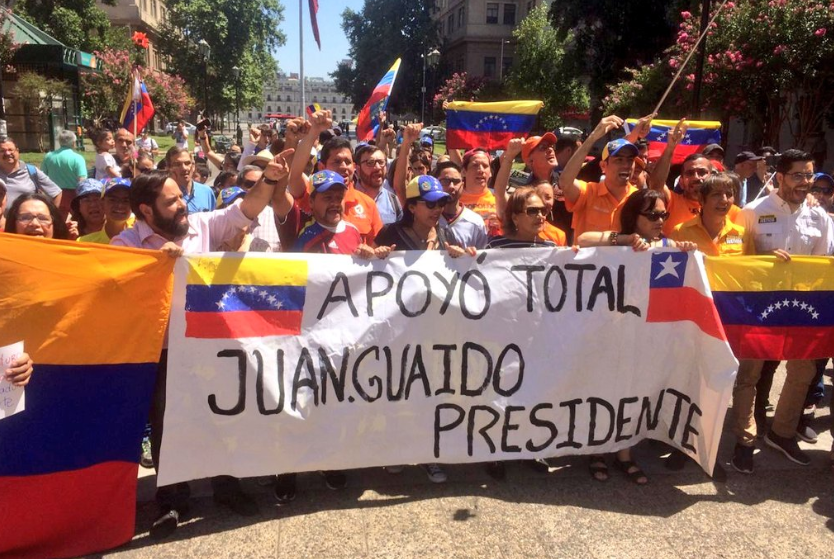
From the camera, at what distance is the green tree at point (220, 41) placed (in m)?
52.2

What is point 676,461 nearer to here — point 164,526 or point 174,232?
point 164,526

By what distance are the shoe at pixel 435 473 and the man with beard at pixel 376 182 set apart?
189 cm

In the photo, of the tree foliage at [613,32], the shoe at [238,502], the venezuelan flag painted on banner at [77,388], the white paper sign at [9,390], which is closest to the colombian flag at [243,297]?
the venezuelan flag painted on banner at [77,388]

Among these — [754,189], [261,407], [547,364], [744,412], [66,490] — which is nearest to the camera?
[66,490]

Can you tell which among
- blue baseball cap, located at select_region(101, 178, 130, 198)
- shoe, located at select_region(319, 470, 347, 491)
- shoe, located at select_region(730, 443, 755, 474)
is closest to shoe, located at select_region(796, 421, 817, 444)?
shoe, located at select_region(730, 443, 755, 474)

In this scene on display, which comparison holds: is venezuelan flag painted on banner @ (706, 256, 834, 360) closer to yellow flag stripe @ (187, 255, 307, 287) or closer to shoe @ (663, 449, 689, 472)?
shoe @ (663, 449, 689, 472)

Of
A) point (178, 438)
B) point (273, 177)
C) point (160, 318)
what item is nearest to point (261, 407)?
point (178, 438)

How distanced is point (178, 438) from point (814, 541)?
3.01 meters

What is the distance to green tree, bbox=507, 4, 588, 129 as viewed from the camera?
100 ft

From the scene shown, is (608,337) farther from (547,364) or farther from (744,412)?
(744,412)

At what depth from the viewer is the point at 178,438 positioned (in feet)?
10.0

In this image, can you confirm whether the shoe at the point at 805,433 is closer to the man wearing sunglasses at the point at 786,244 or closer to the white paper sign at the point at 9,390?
the man wearing sunglasses at the point at 786,244

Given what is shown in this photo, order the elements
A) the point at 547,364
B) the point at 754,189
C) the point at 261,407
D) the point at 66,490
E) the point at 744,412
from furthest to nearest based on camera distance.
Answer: the point at 754,189 → the point at 744,412 → the point at 547,364 → the point at 261,407 → the point at 66,490

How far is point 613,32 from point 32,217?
28064 mm
